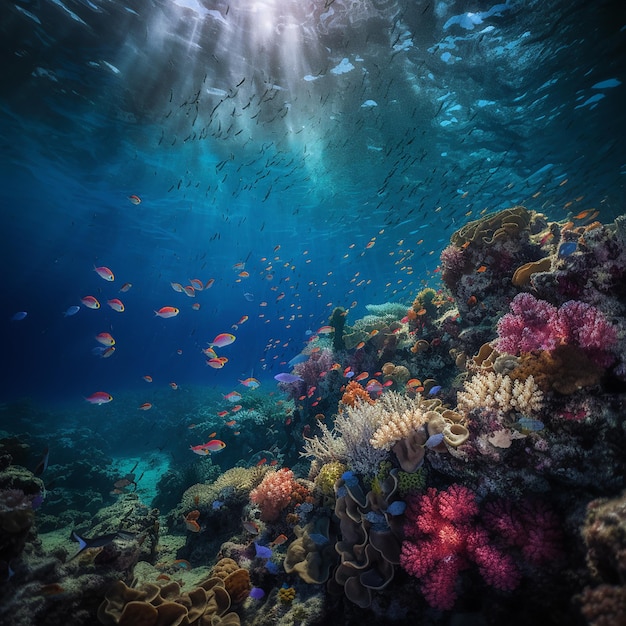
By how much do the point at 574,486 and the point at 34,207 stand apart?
4634cm

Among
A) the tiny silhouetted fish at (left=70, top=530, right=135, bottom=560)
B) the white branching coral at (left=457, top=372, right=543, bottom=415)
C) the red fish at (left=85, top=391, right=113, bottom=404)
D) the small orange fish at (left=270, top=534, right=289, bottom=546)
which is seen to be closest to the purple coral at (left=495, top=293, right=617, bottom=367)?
the white branching coral at (left=457, top=372, right=543, bottom=415)

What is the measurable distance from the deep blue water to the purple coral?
32.6ft

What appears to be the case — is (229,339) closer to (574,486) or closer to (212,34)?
(574,486)

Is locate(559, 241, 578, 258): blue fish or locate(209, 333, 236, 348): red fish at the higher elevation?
locate(209, 333, 236, 348): red fish

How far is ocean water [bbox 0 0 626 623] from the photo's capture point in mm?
11391

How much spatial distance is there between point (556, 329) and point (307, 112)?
17.1 metres

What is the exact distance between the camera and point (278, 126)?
17.3 meters

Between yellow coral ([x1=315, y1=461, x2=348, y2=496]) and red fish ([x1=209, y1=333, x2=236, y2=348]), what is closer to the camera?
yellow coral ([x1=315, y1=461, x2=348, y2=496])

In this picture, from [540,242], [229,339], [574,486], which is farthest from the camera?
[229,339]

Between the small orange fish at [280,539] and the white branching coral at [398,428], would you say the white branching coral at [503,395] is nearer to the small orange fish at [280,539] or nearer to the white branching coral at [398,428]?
the white branching coral at [398,428]

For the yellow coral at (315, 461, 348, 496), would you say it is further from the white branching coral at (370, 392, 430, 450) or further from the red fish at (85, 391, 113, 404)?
the red fish at (85, 391, 113, 404)

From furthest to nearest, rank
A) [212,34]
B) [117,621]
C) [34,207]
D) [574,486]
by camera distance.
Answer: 1. [34,207]
2. [212,34]
3. [117,621]
4. [574,486]

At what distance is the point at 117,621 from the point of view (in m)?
3.44

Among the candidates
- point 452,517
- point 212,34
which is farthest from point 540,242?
point 212,34
